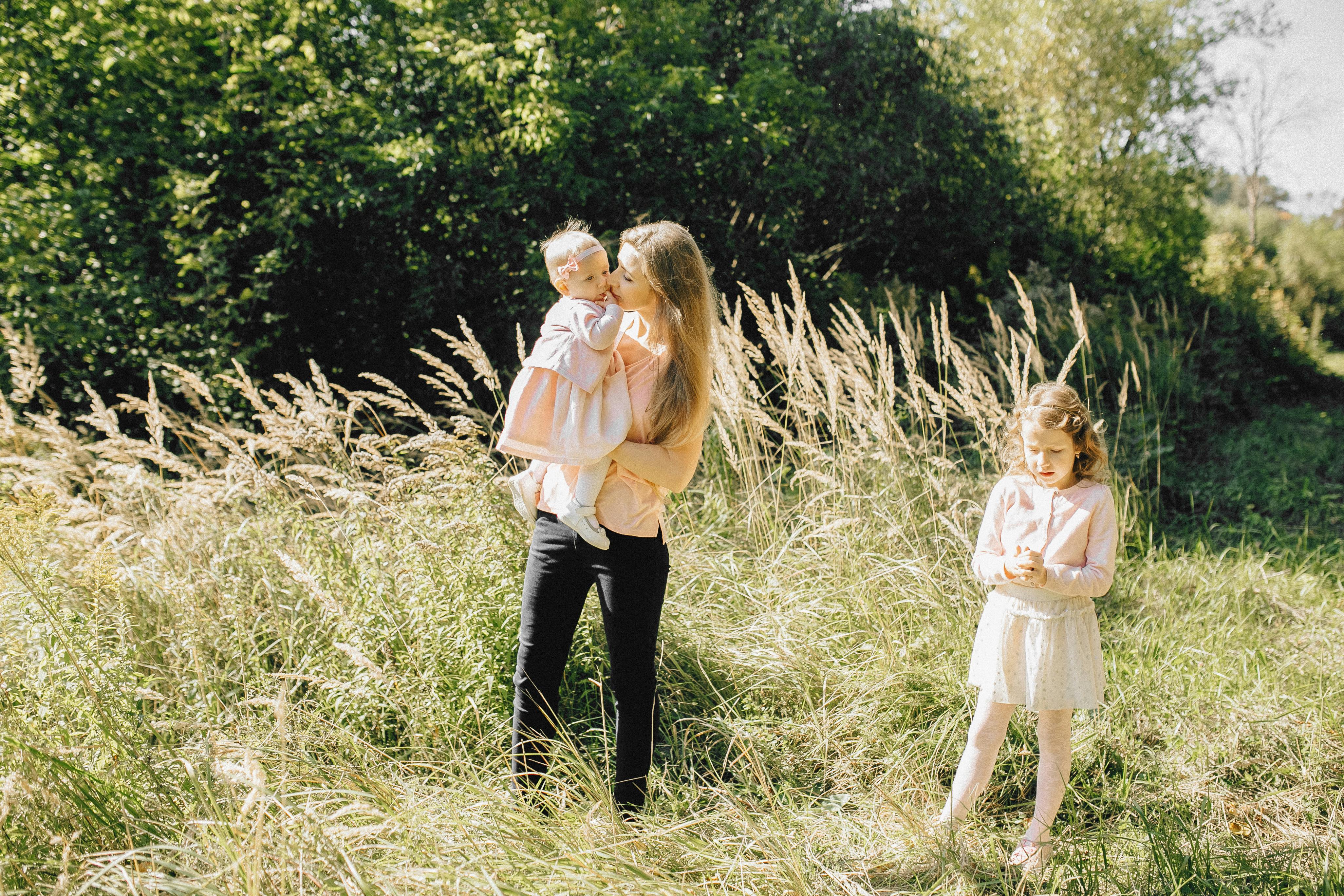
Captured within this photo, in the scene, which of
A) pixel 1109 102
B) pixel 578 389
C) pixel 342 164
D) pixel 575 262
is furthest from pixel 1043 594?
pixel 1109 102

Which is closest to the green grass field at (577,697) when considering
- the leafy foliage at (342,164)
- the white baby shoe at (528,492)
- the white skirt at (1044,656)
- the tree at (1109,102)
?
the white skirt at (1044,656)

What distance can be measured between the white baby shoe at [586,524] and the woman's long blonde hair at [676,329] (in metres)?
0.27

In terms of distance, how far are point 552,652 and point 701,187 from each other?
5708 millimetres

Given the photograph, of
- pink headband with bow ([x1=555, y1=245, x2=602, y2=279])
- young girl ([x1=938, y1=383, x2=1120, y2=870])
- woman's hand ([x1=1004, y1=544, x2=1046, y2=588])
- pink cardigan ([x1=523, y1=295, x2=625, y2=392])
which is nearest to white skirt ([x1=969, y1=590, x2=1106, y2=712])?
young girl ([x1=938, y1=383, x2=1120, y2=870])

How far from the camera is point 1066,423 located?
2.21 m

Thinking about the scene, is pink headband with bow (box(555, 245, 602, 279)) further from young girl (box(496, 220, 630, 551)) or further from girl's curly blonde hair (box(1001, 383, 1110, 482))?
girl's curly blonde hair (box(1001, 383, 1110, 482))

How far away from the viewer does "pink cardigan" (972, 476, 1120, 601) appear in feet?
7.09

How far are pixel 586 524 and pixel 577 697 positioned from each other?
3.40 ft

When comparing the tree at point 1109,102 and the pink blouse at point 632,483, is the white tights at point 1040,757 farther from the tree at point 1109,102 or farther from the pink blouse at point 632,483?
the tree at point 1109,102

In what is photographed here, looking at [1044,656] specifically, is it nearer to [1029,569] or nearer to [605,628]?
[1029,569]

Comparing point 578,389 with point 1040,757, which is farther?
point 1040,757

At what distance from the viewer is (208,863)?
182 centimetres

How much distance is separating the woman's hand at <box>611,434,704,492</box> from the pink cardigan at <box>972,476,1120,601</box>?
2.72ft

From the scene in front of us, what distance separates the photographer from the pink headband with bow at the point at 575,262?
2230 mm
